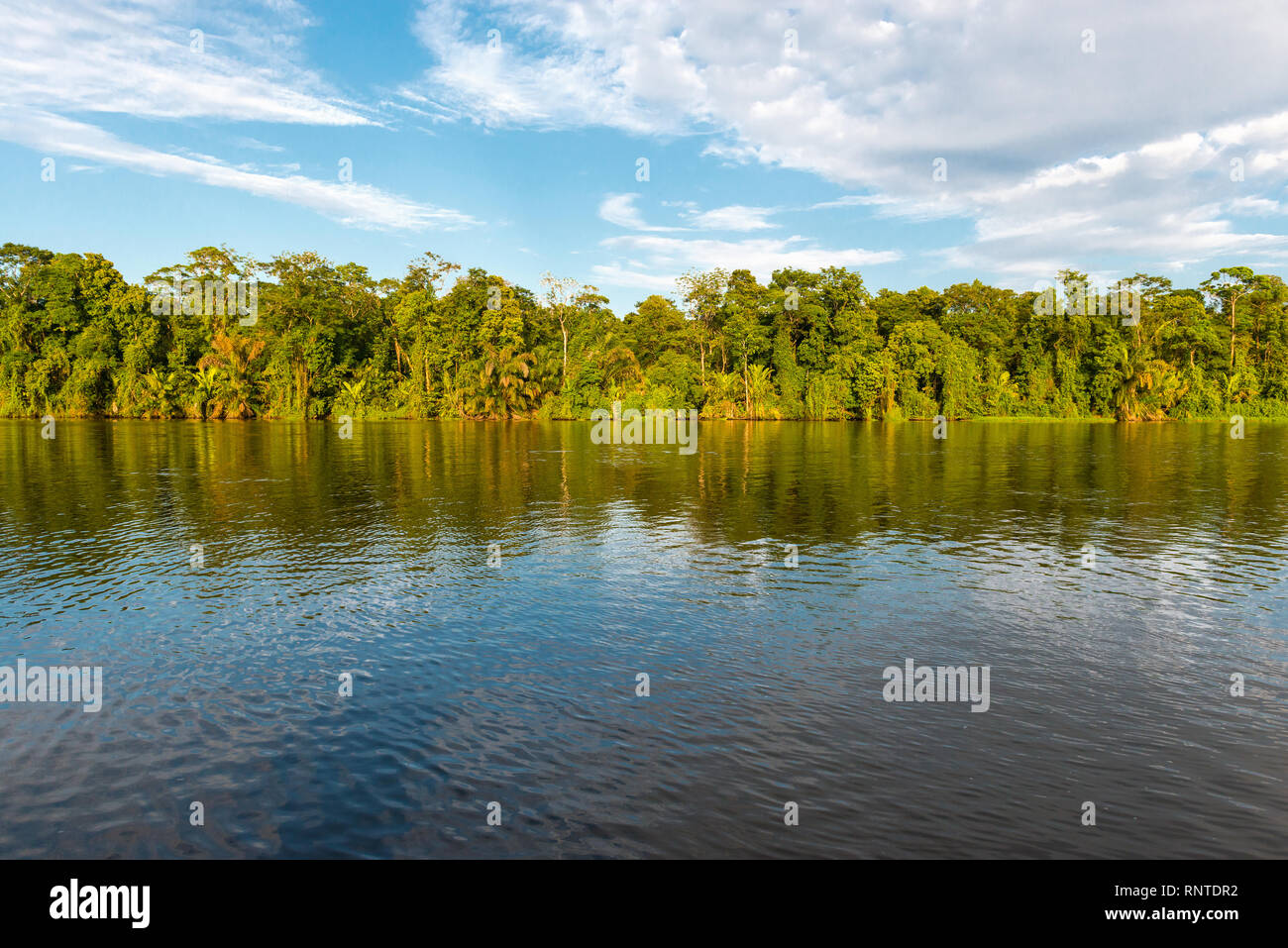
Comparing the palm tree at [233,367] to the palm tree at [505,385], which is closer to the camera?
the palm tree at [233,367]

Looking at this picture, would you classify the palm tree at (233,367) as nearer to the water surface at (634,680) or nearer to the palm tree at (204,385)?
the palm tree at (204,385)

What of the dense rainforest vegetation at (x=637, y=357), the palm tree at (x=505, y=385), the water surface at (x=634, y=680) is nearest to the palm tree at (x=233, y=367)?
the dense rainforest vegetation at (x=637, y=357)

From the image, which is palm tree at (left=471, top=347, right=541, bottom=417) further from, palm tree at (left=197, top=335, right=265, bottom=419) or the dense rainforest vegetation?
palm tree at (left=197, top=335, right=265, bottom=419)

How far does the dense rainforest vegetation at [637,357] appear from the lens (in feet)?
328

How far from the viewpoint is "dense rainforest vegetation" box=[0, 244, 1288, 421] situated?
99.9 meters

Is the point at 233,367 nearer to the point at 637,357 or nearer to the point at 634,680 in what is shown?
the point at 637,357

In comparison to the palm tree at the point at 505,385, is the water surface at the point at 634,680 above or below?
below

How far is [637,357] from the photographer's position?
118000 millimetres

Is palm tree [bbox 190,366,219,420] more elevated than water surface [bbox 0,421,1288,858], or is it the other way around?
palm tree [bbox 190,366,219,420]

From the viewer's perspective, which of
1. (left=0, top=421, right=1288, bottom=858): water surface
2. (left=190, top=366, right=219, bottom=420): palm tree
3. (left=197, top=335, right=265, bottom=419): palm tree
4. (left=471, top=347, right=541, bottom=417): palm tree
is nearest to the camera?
(left=0, top=421, right=1288, bottom=858): water surface

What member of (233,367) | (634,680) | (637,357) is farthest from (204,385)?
(634,680)

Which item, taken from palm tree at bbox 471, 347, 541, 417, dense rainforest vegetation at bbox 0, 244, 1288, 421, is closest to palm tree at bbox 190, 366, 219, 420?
dense rainforest vegetation at bbox 0, 244, 1288, 421

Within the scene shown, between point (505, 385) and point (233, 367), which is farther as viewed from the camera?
point (505, 385)
